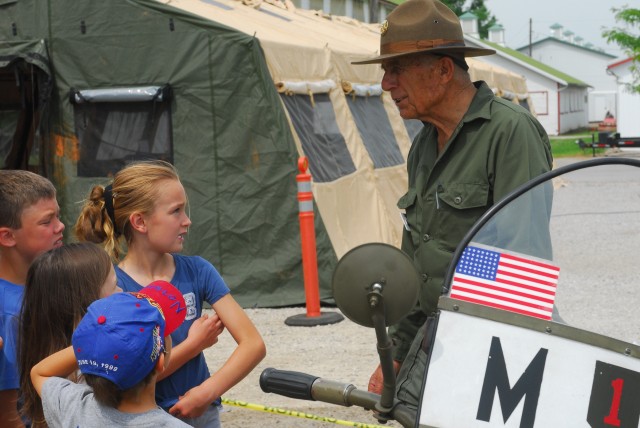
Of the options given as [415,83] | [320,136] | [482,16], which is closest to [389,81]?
[415,83]

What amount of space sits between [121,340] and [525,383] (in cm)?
103

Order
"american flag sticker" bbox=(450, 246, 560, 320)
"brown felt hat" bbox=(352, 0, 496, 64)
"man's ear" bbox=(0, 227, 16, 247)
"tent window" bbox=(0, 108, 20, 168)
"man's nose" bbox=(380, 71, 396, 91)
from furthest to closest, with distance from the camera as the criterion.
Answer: "tent window" bbox=(0, 108, 20, 168) < "man's ear" bbox=(0, 227, 16, 247) < "man's nose" bbox=(380, 71, 396, 91) < "brown felt hat" bbox=(352, 0, 496, 64) < "american flag sticker" bbox=(450, 246, 560, 320)

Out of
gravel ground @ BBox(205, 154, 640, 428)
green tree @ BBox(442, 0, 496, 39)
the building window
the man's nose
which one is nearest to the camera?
gravel ground @ BBox(205, 154, 640, 428)

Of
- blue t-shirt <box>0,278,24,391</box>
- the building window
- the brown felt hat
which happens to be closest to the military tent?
blue t-shirt <box>0,278,24,391</box>

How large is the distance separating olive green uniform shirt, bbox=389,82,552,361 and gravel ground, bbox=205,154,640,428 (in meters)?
0.16

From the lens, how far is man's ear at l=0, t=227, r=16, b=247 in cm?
391

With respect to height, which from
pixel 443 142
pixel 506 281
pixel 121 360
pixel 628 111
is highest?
pixel 443 142

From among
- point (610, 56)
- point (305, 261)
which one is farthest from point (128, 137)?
point (610, 56)

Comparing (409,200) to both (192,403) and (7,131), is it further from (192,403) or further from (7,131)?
(7,131)

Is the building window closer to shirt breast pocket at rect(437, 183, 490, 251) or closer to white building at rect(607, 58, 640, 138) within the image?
white building at rect(607, 58, 640, 138)

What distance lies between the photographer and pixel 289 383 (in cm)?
237

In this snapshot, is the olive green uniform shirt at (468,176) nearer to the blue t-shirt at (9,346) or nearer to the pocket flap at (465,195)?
the pocket flap at (465,195)

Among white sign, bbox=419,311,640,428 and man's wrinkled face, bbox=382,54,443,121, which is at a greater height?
man's wrinkled face, bbox=382,54,443,121

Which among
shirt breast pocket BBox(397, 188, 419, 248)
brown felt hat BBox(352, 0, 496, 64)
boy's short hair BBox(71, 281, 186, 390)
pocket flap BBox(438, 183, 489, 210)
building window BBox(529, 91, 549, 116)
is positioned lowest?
building window BBox(529, 91, 549, 116)
